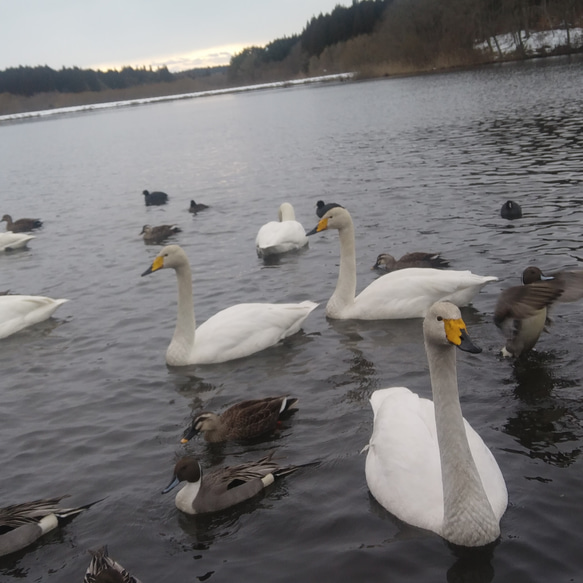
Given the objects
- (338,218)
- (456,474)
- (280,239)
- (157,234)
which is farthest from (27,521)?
(157,234)

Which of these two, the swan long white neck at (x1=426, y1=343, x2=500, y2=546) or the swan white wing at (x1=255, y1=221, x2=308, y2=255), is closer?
the swan long white neck at (x1=426, y1=343, x2=500, y2=546)

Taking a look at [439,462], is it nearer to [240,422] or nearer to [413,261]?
[240,422]

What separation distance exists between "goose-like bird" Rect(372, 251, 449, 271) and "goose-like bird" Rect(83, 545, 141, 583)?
6819mm

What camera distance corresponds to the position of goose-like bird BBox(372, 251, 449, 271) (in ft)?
33.7

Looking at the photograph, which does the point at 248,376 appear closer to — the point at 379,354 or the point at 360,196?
the point at 379,354

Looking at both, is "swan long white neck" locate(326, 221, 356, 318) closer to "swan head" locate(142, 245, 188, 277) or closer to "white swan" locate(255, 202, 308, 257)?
"swan head" locate(142, 245, 188, 277)

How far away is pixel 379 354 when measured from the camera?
7727 mm

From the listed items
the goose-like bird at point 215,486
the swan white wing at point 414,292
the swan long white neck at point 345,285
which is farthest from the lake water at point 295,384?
the swan long white neck at point 345,285

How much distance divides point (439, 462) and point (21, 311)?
6758mm

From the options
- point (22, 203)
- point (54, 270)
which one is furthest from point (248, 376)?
point (22, 203)

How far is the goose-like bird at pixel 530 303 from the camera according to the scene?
577 cm

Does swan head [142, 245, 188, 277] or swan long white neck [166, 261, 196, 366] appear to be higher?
swan head [142, 245, 188, 277]

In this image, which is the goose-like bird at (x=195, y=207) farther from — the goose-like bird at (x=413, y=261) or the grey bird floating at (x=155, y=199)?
the goose-like bird at (x=413, y=261)

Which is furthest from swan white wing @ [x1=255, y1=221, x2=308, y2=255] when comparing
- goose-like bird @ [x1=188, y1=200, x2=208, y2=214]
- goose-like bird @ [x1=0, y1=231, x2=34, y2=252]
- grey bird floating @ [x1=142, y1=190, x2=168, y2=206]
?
grey bird floating @ [x1=142, y1=190, x2=168, y2=206]
